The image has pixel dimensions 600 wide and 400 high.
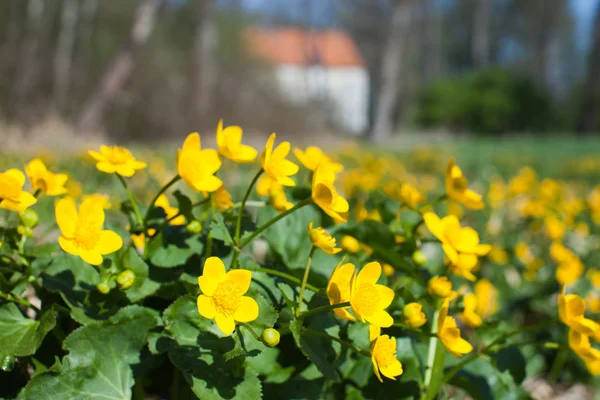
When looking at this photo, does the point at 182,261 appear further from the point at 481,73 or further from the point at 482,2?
the point at 482,2

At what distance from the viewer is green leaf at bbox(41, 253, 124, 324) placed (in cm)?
103

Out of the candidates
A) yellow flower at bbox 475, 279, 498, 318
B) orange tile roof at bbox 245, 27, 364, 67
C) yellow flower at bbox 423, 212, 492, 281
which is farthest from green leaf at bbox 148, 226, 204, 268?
orange tile roof at bbox 245, 27, 364, 67

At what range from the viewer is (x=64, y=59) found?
1431cm

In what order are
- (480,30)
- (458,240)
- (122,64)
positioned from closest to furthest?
1. (458,240)
2. (122,64)
3. (480,30)

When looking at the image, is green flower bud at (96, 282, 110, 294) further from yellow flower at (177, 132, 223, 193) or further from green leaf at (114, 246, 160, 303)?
yellow flower at (177, 132, 223, 193)

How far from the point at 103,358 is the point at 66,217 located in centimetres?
25

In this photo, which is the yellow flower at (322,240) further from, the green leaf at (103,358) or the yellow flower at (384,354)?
the green leaf at (103,358)

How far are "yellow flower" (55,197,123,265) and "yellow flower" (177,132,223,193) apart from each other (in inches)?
5.8

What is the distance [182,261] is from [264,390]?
29 cm

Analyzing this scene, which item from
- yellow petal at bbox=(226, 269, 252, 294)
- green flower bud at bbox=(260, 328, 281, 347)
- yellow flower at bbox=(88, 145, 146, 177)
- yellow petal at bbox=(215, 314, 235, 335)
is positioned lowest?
green flower bud at bbox=(260, 328, 281, 347)

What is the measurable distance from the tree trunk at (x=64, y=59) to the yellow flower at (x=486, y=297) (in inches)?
511

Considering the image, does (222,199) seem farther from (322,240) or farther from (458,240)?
(458,240)

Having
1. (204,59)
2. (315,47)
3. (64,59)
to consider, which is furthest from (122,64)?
(315,47)

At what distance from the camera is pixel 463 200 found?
4.29 ft
